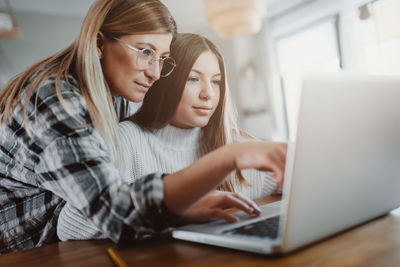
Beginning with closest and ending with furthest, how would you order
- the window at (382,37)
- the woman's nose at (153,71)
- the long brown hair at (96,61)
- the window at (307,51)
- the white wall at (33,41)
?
the long brown hair at (96,61), the woman's nose at (153,71), the white wall at (33,41), the window at (307,51), the window at (382,37)

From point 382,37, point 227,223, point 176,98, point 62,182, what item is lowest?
point 227,223

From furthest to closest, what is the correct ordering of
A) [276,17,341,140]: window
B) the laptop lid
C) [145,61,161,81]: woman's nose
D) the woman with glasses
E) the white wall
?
[276,17,341,140]: window, the white wall, [145,61,161,81]: woman's nose, the woman with glasses, the laptop lid

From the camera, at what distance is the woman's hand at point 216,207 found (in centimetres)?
59

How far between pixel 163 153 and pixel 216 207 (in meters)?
0.29

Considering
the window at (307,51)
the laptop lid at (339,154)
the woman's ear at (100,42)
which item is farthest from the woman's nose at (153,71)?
the window at (307,51)

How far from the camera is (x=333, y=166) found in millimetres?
398

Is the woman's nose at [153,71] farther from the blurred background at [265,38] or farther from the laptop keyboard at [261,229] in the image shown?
the laptop keyboard at [261,229]

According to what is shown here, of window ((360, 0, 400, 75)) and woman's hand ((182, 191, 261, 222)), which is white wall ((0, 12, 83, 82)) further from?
window ((360, 0, 400, 75))

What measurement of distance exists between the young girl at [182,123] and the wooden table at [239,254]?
0.95 ft

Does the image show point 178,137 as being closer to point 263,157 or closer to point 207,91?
point 207,91

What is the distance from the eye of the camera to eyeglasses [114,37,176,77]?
771 mm

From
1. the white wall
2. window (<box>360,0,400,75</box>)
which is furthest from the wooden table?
window (<box>360,0,400,75</box>)

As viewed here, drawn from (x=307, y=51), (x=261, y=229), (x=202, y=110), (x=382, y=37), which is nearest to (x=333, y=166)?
(x=261, y=229)

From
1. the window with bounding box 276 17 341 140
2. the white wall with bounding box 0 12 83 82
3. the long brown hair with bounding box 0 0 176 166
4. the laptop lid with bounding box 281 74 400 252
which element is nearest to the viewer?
the laptop lid with bounding box 281 74 400 252
